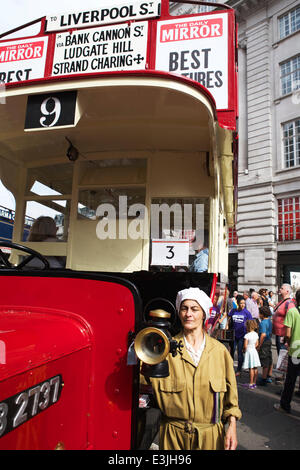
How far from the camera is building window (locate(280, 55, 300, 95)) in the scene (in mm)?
17844

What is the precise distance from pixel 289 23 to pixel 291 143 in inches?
272

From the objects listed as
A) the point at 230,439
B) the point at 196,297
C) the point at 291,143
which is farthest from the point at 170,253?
the point at 291,143

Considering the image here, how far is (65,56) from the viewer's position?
4.19m

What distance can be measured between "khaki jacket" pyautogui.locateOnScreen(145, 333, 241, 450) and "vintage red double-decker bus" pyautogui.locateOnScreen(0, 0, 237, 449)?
20 centimetres

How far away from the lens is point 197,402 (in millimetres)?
1865

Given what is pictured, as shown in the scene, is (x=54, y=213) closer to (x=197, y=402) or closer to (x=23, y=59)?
(x=23, y=59)

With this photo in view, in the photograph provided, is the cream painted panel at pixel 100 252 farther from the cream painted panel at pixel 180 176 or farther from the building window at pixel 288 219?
the building window at pixel 288 219

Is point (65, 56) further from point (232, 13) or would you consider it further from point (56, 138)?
point (232, 13)

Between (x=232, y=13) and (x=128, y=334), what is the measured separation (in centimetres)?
423

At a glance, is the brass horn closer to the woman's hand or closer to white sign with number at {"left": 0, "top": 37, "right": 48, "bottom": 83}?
the woman's hand

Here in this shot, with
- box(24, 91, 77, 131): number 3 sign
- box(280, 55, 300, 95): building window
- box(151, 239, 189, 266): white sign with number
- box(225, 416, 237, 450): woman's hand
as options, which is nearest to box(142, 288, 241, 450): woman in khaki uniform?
box(225, 416, 237, 450): woman's hand

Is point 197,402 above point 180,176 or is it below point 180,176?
below

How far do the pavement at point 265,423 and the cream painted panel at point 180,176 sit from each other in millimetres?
2885

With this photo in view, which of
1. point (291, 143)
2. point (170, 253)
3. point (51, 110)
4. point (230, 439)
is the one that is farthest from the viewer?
point (291, 143)
